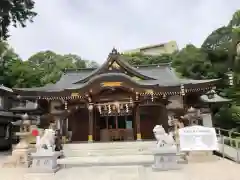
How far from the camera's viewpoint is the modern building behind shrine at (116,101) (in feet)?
40.4

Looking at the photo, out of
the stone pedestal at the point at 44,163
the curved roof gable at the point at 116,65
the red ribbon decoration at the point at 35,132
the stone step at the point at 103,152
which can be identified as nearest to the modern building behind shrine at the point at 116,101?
the curved roof gable at the point at 116,65

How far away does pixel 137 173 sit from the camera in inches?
289

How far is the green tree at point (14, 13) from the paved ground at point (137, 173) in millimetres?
10226

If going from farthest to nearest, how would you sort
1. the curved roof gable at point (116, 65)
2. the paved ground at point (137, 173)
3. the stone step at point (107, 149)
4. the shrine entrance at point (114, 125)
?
1. the shrine entrance at point (114, 125)
2. the curved roof gable at point (116, 65)
3. the stone step at point (107, 149)
4. the paved ground at point (137, 173)

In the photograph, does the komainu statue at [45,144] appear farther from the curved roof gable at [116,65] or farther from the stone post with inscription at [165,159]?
the curved roof gable at [116,65]

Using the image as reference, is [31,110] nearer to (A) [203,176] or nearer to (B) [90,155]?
(B) [90,155]

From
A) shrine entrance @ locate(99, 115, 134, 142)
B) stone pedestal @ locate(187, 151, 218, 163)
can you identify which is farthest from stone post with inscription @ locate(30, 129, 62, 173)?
shrine entrance @ locate(99, 115, 134, 142)

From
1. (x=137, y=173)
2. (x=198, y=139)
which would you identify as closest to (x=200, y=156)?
(x=198, y=139)

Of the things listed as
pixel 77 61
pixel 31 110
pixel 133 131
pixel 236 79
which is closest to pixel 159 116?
pixel 133 131

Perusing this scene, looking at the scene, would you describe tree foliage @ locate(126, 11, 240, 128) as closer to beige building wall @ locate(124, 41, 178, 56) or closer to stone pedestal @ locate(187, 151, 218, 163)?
stone pedestal @ locate(187, 151, 218, 163)

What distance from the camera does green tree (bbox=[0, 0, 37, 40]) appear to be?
1432 centimetres

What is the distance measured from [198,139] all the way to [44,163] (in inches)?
225

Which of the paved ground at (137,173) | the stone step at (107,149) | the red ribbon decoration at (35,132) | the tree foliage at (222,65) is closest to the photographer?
the paved ground at (137,173)

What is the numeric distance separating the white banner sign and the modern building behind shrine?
385 cm
